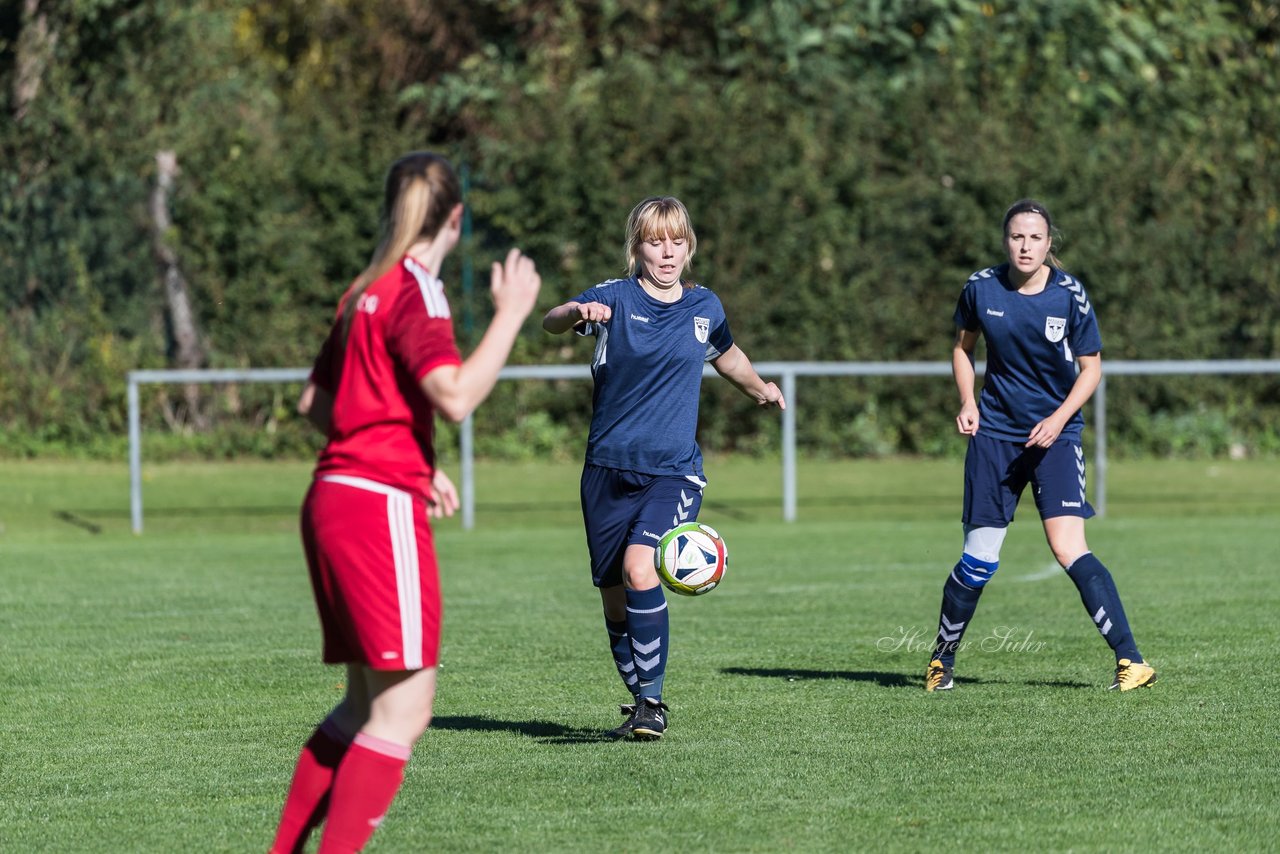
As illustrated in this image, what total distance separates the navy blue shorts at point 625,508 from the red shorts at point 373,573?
230cm

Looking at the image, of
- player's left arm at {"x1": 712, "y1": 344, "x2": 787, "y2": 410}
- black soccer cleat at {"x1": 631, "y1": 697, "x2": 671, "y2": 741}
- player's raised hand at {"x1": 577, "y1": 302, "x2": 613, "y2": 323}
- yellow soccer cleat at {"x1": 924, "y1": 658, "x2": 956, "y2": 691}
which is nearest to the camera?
player's raised hand at {"x1": 577, "y1": 302, "x2": 613, "y2": 323}

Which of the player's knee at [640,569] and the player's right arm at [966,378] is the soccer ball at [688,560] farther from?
the player's right arm at [966,378]

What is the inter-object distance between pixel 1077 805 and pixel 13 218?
657 inches

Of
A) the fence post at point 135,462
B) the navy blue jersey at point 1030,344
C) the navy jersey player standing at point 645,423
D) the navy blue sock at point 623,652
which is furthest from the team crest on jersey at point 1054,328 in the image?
the fence post at point 135,462

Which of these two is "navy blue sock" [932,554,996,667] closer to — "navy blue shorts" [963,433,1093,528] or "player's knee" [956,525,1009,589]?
"player's knee" [956,525,1009,589]

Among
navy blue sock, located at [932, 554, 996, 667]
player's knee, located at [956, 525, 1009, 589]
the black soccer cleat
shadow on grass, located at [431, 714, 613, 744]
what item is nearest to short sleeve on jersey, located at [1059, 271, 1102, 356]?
player's knee, located at [956, 525, 1009, 589]

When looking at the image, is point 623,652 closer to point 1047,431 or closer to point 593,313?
point 593,313

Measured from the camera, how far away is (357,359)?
13.4ft

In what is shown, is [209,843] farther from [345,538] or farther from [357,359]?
[357,359]

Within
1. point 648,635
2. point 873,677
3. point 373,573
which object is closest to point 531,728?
point 648,635

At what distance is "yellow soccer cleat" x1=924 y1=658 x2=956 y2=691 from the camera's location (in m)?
7.26

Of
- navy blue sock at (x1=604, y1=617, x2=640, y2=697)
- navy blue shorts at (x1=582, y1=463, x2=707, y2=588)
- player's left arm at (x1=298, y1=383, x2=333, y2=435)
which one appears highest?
player's left arm at (x1=298, y1=383, x2=333, y2=435)

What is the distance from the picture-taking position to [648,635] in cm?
631

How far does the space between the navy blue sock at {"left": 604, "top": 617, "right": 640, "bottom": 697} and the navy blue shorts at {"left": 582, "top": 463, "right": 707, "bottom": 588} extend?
241 millimetres
